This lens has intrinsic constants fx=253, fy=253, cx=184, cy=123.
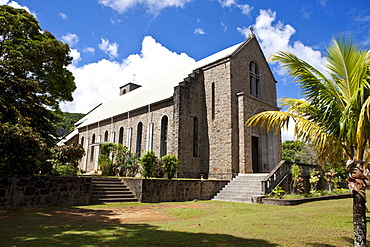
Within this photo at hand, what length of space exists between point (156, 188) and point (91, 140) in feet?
68.1

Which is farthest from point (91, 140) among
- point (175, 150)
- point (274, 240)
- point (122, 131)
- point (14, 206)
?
point (274, 240)

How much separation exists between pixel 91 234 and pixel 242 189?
40.1ft

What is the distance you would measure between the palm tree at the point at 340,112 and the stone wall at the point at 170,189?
29.4 feet

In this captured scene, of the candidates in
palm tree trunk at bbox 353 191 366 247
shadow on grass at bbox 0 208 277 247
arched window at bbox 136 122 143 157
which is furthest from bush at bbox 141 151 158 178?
palm tree trunk at bbox 353 191 366 247

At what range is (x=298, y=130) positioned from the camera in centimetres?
639

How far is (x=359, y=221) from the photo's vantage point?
4.82 metres

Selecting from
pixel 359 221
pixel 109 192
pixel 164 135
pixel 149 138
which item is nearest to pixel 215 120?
pixel 164 135

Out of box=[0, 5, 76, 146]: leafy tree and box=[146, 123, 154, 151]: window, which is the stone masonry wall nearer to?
box=[146, 123, 154, 151]: window

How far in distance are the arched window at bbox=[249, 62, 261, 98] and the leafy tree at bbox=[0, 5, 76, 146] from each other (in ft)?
51.1

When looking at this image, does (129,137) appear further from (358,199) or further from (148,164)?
(358,199)

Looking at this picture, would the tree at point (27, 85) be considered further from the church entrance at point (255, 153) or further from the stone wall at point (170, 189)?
the church entrance at point (255, 153)

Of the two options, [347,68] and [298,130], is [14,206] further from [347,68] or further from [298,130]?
[347,68]

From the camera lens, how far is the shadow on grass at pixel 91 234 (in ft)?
17.3

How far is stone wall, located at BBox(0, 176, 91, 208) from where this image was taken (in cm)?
987
